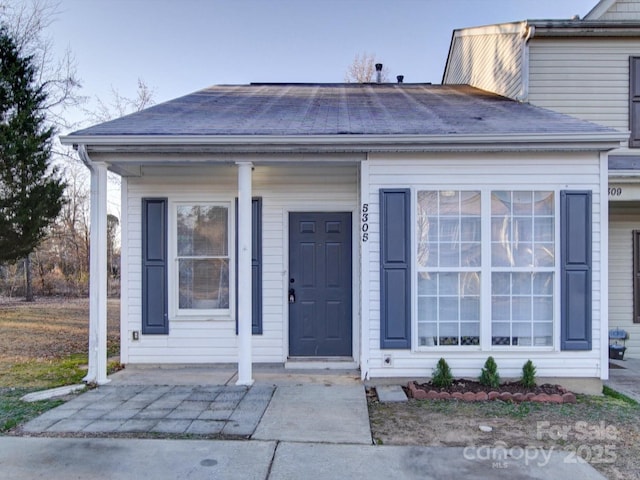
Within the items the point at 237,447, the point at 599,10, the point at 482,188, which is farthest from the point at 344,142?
the point at 599,10

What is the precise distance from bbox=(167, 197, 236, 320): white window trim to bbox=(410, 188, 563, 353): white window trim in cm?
250

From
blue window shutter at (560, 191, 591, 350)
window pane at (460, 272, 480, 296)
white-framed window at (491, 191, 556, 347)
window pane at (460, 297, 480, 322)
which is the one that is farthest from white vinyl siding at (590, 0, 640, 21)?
window pane at (460, 297, 480, 322)

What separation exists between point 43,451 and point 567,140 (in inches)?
231

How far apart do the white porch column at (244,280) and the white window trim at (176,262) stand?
3.41 feet

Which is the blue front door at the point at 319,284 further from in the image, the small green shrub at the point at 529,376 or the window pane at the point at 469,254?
the small green shrub at the point at 529,376

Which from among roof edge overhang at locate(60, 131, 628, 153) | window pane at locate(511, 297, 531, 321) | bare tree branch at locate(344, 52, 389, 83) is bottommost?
window pane at locate(511, 297, 531, 321)

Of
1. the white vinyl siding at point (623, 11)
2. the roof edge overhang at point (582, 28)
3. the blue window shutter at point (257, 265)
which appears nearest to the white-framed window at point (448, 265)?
the blue window shutter at point (257, 265)

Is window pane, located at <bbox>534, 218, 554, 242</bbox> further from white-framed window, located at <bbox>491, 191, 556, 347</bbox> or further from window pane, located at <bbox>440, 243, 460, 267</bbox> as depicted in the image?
window pane, located at <bbox>440, 243, 460, 267</bbox>

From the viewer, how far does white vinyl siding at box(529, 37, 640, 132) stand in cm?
698

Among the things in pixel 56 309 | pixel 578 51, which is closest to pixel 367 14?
pixel 578 51

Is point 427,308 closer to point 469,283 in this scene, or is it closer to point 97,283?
point 469,283

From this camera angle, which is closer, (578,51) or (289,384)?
(289,384)

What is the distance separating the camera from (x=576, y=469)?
3.25 metres

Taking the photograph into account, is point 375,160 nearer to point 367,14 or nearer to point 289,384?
point 289,384
